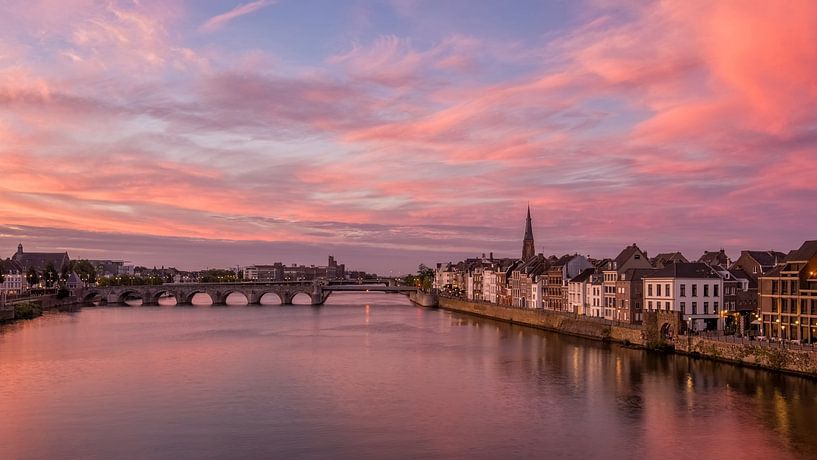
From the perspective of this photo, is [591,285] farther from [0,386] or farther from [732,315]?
[0,386]

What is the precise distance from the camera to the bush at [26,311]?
113875mm

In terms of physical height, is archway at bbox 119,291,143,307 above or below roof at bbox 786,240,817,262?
below

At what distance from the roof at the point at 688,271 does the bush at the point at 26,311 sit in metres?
93.0

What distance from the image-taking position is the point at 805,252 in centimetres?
6172

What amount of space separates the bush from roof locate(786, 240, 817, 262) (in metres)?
105

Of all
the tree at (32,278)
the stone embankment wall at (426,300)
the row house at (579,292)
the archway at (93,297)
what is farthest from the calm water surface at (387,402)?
the tree at (32,278)

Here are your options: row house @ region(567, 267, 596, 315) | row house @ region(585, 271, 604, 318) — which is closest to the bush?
row house @ region(567, 267, 596, 315)

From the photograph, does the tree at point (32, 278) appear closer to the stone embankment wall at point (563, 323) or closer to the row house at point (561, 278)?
the stone embankment wall at point (563, 323)

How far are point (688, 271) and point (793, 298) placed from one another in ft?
47.6

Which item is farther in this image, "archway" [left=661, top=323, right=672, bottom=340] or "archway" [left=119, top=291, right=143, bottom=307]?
"archway" [left=119, top=291, right=143, bottom=307]

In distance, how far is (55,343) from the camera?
260ft

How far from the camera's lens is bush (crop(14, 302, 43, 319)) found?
114m

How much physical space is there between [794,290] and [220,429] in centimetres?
4733

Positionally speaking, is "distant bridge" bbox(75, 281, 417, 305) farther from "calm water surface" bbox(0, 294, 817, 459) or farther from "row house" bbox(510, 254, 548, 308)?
"calm water surface" bbox(0, 294, 817, 459)
